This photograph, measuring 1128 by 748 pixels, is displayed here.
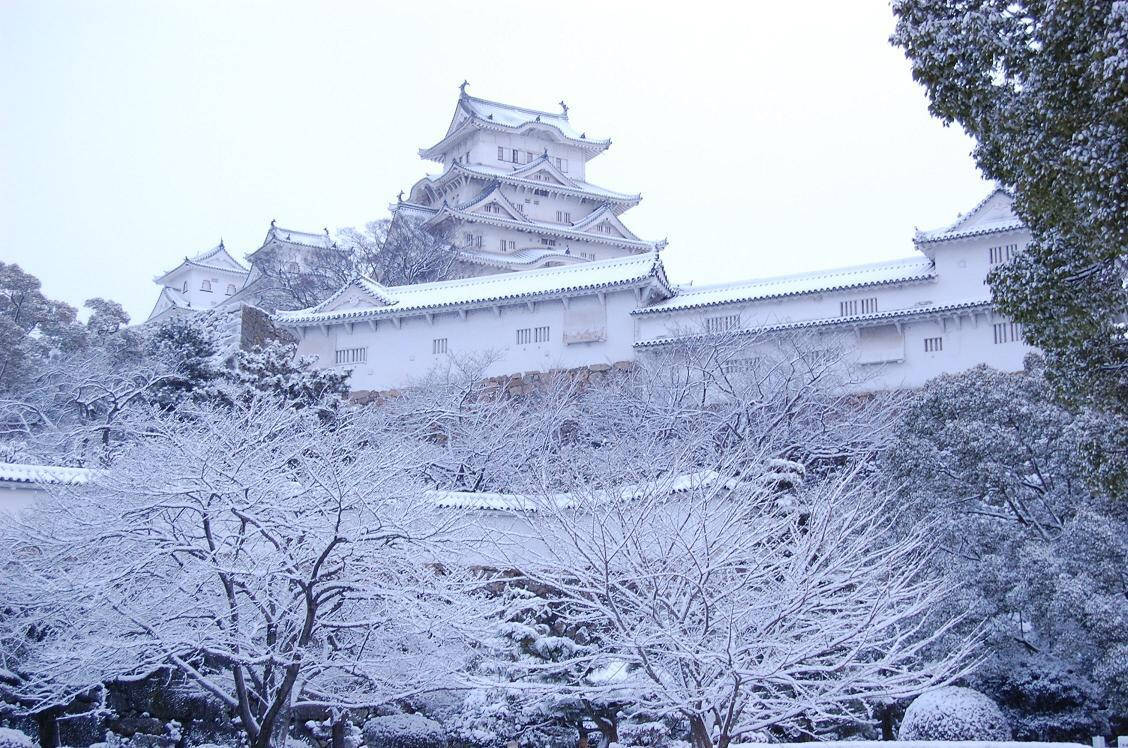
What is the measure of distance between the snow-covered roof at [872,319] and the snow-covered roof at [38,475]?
13.9 metres

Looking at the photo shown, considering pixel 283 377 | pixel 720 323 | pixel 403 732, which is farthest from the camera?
pixel 720 323

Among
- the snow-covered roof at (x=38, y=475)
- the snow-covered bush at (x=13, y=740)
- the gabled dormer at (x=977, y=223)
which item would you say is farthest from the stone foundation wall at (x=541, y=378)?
the snow-covered bush at (x=13, y=740)

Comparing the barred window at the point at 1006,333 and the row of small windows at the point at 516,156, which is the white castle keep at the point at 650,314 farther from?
the row of small windows at the point at 516,156

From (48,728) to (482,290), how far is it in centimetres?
1857

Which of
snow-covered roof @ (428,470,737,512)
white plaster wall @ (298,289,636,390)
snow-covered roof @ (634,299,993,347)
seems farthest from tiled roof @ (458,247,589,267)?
snow-covered roof @ (428,470,737,512)

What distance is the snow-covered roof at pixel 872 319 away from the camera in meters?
23.0

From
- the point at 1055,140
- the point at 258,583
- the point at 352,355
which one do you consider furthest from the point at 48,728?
the point at 352,355

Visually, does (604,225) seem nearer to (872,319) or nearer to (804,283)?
(804,283)

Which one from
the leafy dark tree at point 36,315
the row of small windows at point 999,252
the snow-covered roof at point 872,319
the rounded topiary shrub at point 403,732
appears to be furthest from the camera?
the leafy dark tree at point 36,315

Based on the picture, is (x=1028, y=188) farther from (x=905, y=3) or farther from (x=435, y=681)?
(x=435, y=681)

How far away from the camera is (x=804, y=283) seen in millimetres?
25703

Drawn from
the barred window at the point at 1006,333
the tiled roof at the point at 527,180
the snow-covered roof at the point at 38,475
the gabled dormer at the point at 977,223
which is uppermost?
the tiled roof at the point at 527,180

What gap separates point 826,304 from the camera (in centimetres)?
2494

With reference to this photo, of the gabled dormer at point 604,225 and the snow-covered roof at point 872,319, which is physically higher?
the gabled dormer at point 604,225
